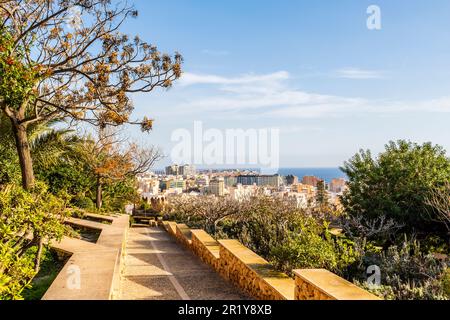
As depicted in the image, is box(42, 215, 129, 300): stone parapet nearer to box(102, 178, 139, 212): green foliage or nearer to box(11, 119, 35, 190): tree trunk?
box(11, 119, 35, 190): tree trunk

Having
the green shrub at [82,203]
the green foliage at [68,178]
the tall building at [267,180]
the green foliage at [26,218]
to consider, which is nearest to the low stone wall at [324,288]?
the green foliage at [26,218]

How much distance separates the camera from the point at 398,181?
554 inches

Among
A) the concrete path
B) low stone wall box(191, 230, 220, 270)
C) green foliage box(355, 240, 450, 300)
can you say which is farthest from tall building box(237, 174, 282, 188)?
green foliage box(355, 240, 450, 300)

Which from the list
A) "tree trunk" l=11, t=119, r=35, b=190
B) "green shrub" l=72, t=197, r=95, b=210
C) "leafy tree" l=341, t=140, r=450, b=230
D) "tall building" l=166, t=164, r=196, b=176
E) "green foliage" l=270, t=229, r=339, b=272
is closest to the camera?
"green foliage" l=270, t=229, r=339, b=272

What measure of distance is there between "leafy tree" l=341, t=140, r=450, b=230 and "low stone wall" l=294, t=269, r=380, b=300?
8.80 metres

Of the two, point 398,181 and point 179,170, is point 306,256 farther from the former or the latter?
point 179,170

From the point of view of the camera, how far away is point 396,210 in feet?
43.1

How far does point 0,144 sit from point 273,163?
1010 cm

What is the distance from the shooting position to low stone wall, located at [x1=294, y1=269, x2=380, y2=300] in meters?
4.23

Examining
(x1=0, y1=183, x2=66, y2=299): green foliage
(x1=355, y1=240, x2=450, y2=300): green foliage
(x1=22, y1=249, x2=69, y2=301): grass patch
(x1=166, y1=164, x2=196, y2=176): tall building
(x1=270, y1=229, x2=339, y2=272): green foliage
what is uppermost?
(x1=0, y1=183, x2=66, y2=299): green foliage

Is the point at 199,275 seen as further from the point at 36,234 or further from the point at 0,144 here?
the point at 0,144

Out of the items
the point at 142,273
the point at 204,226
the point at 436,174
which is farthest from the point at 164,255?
the point at 436,174
